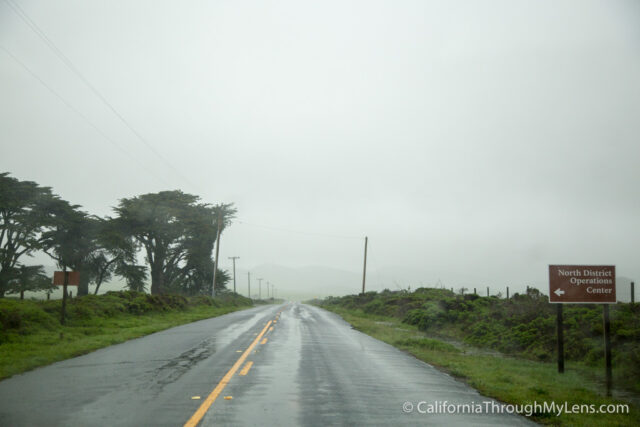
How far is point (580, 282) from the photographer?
10.8 meters

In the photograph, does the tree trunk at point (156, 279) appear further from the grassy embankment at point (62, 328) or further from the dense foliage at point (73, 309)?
the grassy embankment at point (62, 328)

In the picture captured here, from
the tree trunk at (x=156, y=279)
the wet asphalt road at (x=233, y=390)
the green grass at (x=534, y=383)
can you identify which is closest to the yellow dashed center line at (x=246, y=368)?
the wet asphalt road at (x=233, y=390)

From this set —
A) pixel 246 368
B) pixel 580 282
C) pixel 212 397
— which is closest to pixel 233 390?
pixel 212 397

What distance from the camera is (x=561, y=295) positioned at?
35.6 ft

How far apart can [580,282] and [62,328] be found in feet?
57.4

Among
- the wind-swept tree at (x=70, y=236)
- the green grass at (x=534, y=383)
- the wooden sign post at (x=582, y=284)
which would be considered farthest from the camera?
the wind-swept tree at (x=70, y=236)

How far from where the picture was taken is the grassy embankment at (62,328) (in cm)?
1073

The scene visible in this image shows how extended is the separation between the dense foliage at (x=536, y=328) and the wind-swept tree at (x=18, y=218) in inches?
1126

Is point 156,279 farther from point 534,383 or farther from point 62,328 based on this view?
point 534,383

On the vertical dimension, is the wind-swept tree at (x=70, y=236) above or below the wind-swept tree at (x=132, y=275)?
above

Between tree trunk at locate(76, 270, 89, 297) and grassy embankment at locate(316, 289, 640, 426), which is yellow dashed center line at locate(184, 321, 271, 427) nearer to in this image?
grassy embankment at locate(316, 289, 640, 426)

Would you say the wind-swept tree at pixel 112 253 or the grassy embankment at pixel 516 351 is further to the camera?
the wind-swept tree at pixel 112 253

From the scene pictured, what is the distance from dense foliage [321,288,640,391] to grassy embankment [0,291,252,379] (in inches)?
552

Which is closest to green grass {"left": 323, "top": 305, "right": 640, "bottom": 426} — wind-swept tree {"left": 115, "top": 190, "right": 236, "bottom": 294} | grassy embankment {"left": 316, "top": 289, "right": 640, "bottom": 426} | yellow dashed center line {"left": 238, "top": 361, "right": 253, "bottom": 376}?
grassy embankment {"left": 316, "top": 289, "right": 640, "bottom": 426}
